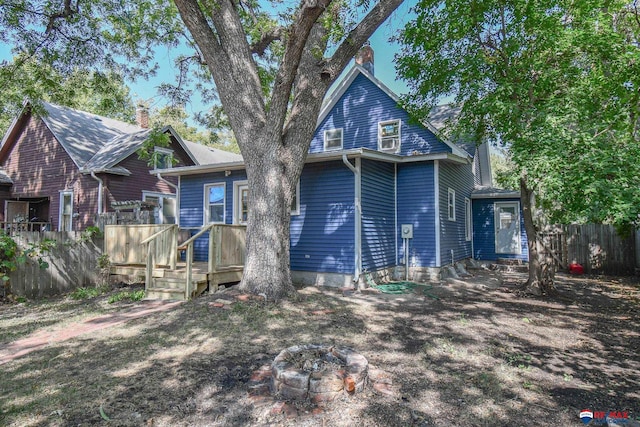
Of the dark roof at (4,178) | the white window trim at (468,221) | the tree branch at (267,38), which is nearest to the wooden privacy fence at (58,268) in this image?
the tree branch at (267,38)

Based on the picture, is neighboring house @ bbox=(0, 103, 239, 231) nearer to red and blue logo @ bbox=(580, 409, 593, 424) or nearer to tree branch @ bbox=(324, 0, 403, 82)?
tree branch @ bbox=(324, 0, 403, 82)

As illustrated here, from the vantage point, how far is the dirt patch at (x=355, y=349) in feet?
9.85

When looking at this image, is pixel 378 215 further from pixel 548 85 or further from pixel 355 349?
pixel 355 349

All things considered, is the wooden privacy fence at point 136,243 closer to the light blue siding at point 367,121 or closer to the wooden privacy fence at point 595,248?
the light blue siding at point 367,121

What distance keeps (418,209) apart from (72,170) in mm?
13981

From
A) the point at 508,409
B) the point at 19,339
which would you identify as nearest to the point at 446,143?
the point at 508,409

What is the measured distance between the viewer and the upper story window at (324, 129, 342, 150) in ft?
43.6

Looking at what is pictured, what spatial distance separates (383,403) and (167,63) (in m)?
10.9

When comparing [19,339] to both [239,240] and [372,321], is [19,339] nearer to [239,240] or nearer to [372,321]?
[239,240]

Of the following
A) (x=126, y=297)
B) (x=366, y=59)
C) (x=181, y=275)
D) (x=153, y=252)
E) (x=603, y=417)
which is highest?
(x=366, y=59)

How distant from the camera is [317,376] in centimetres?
318

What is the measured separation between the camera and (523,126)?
7266 millimetres

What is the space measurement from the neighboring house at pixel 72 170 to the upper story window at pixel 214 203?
11.8 feet

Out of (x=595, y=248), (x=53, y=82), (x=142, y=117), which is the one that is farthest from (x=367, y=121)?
(x=142, y=117)
